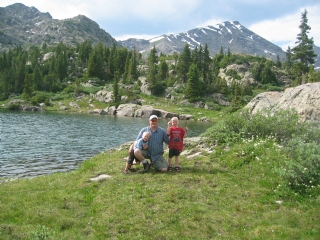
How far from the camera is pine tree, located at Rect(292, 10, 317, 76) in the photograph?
354ft

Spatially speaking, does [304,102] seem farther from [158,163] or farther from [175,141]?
[158,163]

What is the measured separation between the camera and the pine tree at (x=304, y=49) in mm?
107938

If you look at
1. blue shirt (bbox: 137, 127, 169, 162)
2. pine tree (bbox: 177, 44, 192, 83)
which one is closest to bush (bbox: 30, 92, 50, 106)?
pine tree (bbox: 177, 44, 192, 83)

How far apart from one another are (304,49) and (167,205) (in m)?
121

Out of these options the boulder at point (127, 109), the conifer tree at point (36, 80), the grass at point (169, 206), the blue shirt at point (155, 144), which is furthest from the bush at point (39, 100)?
A: the blue shirt at point (155, 144)

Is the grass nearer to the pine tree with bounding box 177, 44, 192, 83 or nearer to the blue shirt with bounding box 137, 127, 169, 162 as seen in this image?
the blue shirt with bounding box 137, 127, 169, 162

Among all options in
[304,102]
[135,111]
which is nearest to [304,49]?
[135,111]

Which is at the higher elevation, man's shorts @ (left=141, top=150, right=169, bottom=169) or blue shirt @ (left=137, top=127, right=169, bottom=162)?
blue shirt @ (left=137, top=127, right=169, bottom=162)

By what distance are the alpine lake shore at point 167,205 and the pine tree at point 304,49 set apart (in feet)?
370

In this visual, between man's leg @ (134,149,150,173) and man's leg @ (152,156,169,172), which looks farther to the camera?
man's leg @ (152,156,169,172)

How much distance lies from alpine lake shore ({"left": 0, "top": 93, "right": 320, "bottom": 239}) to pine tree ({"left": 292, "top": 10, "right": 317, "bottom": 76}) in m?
113

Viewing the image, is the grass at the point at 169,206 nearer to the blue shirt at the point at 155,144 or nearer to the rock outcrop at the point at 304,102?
the blue shirt at the point at 155,144

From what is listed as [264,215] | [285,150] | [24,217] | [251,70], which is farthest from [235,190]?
[251,70]

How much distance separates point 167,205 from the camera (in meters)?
9.84
